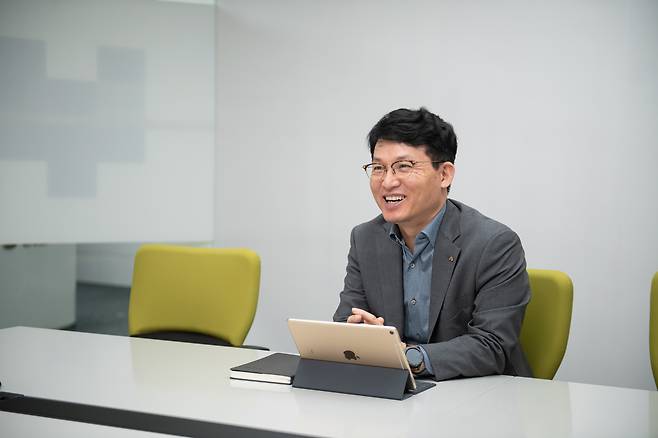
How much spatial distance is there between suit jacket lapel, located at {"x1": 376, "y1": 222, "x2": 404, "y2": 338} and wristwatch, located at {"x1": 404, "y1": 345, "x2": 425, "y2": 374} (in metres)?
0.45

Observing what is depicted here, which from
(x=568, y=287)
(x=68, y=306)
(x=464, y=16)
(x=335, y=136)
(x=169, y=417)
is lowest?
(x=68, y=306)

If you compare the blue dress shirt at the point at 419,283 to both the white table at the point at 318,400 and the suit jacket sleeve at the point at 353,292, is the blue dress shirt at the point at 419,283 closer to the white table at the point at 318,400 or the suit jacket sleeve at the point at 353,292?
the suit jacket sleeve at the point at 353,292

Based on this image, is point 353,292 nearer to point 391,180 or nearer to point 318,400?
point 391,180

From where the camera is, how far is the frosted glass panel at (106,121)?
16.2 ft

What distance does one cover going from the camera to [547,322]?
2.71 m

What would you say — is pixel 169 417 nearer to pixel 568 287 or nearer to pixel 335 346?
pixel 335 346

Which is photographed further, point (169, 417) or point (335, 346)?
point (335, 346)

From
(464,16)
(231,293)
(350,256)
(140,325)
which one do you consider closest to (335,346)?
(350,256)

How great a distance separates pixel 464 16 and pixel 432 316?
8.79 feet

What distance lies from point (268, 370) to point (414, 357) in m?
0.44

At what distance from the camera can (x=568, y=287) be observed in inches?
106

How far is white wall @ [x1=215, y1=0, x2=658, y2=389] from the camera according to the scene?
173 inches

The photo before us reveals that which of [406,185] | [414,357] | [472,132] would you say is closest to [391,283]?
[406,185]

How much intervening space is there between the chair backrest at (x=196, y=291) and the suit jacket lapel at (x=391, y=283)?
66cm
